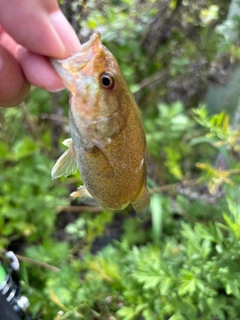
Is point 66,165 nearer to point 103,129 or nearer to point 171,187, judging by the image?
point 103,129

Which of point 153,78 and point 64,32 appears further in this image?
point 153,78

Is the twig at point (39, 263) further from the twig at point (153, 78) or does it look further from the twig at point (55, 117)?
the twig at point (153, 78)

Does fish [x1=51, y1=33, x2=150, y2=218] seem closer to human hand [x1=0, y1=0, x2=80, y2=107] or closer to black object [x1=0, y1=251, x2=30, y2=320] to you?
human hand [x1=0, y1=0, x2=80, y2=107]

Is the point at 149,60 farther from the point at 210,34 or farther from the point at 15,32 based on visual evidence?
the point at 15,32

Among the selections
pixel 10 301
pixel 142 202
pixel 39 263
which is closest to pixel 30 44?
pixel 142 202

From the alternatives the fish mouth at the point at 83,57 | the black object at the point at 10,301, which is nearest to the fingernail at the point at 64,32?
the fish mouth at the point at 83,57
